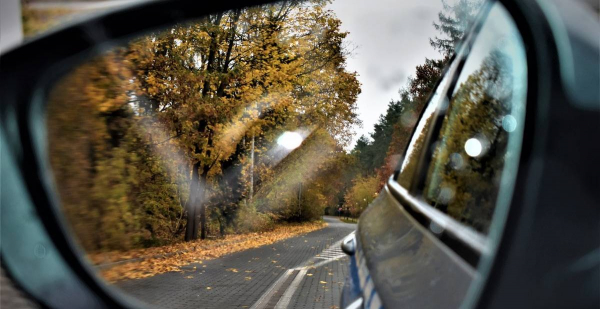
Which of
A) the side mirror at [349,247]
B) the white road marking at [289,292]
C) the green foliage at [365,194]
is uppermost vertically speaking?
the green foliage at [365,194]

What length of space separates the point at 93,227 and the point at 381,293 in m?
5.08

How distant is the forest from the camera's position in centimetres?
774

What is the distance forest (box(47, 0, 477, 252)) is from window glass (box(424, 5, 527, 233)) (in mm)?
2568

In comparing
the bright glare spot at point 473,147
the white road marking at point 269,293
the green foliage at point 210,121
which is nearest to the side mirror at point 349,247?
the bright glare spot at point 473,147

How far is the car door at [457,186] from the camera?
3.30ft

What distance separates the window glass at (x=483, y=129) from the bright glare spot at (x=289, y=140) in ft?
70.9

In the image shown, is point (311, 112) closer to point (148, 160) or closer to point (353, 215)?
point (148, 160)

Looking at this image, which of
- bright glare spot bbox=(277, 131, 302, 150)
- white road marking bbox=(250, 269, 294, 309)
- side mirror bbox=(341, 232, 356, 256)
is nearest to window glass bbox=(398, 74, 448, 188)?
side mirror bbox=(341, 232, 356, 256)

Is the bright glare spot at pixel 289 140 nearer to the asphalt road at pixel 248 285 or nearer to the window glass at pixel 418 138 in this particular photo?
the asphalt road at pixel 248 285

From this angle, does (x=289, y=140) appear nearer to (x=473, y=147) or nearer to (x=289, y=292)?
(x=289, y=292)

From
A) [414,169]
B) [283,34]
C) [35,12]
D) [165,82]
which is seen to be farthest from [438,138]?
[283,34]

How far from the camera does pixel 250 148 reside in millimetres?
23172

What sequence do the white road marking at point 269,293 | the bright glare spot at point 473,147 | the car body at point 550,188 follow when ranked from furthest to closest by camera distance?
1. the white road marking at point 269,293
2. the bright glare spot at point 473,147
3. the car body at point 550,188

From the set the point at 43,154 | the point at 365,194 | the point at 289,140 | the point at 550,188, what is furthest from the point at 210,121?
the point at 550,188
